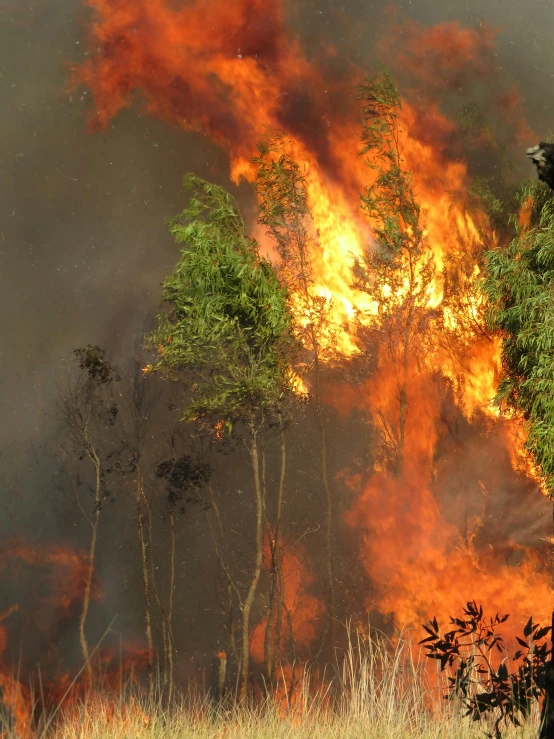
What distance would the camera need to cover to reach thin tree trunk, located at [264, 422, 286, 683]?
36.9ft

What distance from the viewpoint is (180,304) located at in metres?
11.5

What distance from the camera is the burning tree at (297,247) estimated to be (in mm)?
11992

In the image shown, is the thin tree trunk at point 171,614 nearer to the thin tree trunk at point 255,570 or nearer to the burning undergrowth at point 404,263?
the thin tree trunk at point 255,570

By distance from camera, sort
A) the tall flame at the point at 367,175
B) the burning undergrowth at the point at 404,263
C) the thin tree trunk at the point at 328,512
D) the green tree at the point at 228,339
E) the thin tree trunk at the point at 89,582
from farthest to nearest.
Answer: the tall flame at the point at 367,175
the burning undergrowth at the point at 404,263
the thin tree trunk at the point at 328,512
the green tree at the point at 228,339
the thin tree trunk at the point at 89,582

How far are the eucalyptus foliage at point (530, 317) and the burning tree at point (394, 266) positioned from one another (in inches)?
43.0

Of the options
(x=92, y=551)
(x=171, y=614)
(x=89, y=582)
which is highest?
(x=92, y=551)

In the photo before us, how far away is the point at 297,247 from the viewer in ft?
40.4

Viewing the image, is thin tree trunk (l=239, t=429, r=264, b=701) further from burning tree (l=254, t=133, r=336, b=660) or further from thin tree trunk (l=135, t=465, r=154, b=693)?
thin tree trunk (l=135, t=465, r=154, b=693)

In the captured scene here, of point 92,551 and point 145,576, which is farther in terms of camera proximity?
point 145,576

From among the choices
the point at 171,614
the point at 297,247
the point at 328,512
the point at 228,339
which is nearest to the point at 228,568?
the point at 171,614

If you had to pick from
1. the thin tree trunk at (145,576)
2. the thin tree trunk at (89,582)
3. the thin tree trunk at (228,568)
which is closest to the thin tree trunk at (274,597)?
the thin tree trunk at (228,568)

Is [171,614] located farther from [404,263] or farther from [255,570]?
[404,263]

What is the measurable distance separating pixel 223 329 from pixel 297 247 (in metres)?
1.89

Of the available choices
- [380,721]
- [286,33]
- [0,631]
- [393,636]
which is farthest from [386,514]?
[286,33]
